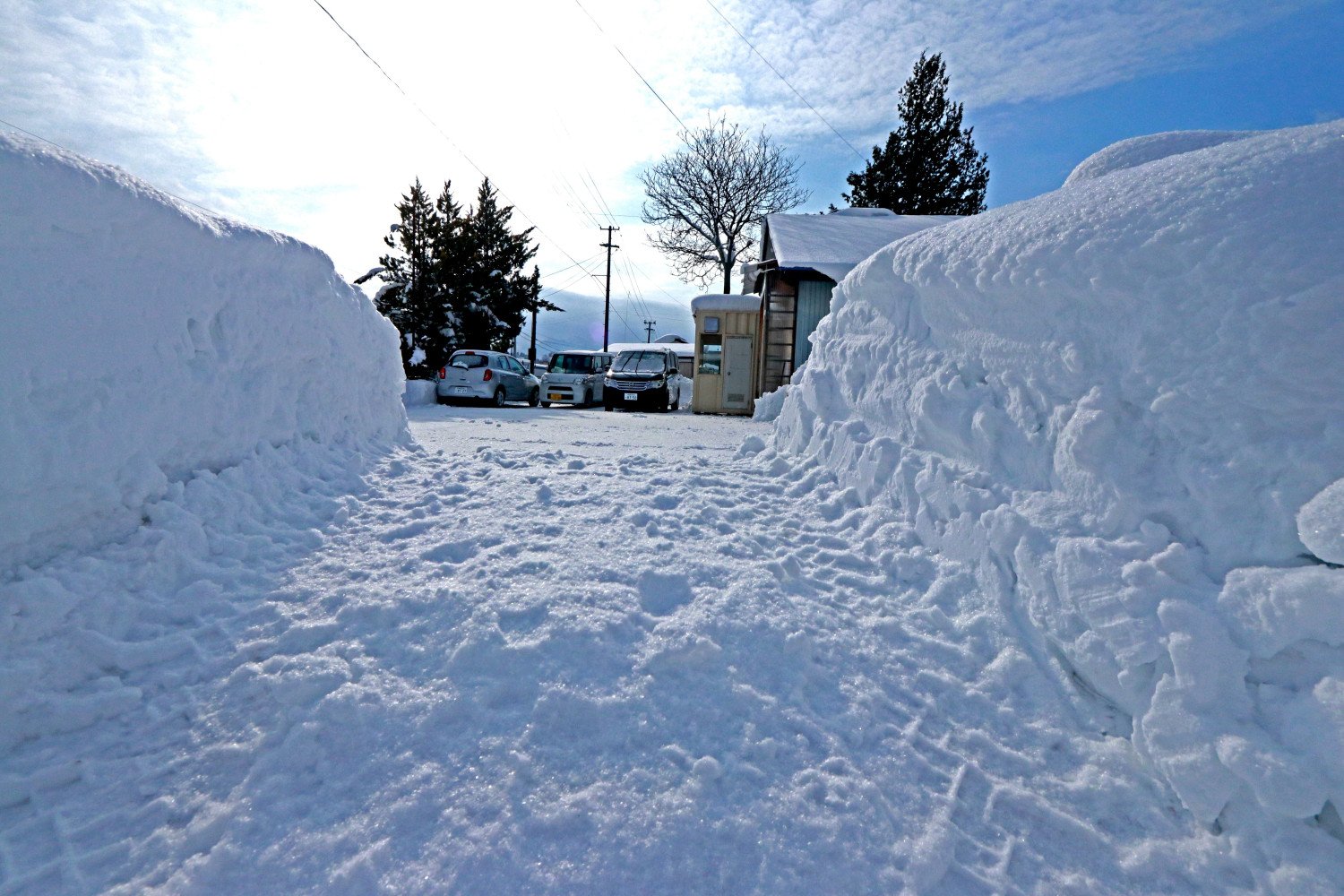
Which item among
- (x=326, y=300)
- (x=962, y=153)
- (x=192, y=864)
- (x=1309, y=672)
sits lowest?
(x=192, y=864)

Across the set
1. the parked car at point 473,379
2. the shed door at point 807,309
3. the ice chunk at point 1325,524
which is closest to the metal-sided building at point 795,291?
the shed door at point 807,309

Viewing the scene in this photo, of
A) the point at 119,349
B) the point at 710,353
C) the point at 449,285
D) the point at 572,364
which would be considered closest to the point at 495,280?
the point at 449,285

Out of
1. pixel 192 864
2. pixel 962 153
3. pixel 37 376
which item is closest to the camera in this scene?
pixel 192 864

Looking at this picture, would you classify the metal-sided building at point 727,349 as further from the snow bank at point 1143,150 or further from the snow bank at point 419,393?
the snow bank at point 1143,150

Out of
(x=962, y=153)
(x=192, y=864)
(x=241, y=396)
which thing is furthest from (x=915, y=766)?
(x=962, y=153)

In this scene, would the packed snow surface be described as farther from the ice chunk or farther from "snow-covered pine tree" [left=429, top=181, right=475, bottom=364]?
"snow-covered pine tree" [left=429, top=181, right=475, bottom=364]

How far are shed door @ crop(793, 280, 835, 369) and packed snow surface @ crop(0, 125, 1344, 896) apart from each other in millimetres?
9402

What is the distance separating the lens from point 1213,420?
242 cm

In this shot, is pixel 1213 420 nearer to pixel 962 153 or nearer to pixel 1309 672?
pixel 1309 672

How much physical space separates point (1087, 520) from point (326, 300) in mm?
5710

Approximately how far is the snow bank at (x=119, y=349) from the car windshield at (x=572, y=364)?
13120 millimetres

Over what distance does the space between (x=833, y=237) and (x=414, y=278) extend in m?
15.5

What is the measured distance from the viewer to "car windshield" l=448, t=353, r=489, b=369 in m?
15.5

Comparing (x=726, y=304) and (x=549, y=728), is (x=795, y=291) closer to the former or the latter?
(x=726, y=304)
